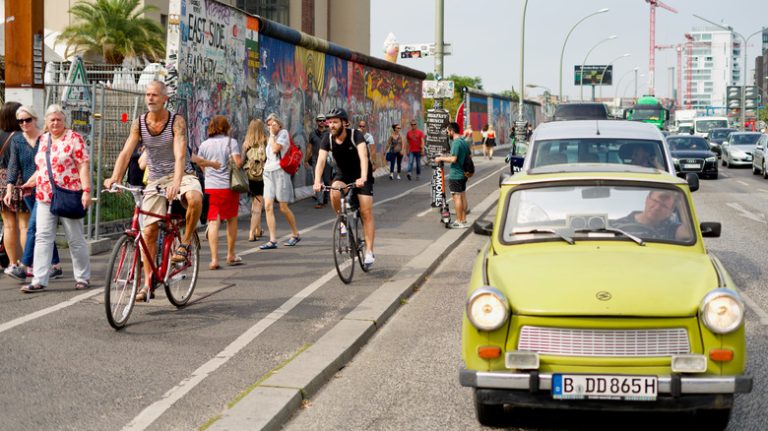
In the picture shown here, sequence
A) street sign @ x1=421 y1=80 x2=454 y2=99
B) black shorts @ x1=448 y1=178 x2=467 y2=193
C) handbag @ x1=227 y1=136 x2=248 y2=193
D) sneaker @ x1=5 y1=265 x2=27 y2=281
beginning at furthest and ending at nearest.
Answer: street sign @ x1=421 y1=80 x2=454 y2=99 → black shorts @ x1=448 y1=178 x2=467 y2=193 → handbag @ x1=227 y1=136 x2=248 y2=193 → sneaker @ x1=5 y1=265 x2=27 y2=281

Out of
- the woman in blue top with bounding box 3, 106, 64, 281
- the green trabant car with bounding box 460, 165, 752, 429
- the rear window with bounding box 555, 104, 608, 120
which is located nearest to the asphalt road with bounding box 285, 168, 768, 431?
the green trabant car with bounding box 460, 165, 752, 429

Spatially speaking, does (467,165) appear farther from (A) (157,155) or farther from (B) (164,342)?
(B) (164,342)

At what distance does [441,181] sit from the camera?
57.6 feet

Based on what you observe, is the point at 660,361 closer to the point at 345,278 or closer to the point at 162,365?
the point at 162,365

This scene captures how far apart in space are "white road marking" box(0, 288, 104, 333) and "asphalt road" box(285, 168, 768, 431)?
110 inches

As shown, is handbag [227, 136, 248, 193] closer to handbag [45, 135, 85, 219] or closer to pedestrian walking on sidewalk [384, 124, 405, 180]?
handbag [45, 135, 85, 219]

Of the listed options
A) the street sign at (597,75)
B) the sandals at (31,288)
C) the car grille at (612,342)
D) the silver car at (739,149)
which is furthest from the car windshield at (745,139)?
the street sign at (597,75)

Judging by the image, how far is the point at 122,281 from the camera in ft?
24.7

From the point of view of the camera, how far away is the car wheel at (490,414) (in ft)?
17.3

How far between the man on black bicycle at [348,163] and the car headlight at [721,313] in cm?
550

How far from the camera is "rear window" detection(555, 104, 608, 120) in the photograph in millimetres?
30719

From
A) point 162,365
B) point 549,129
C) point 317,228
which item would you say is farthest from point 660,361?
point 317,228

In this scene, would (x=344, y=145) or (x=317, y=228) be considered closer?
(x=344, y=145)

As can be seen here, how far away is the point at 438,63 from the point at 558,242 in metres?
16.8
